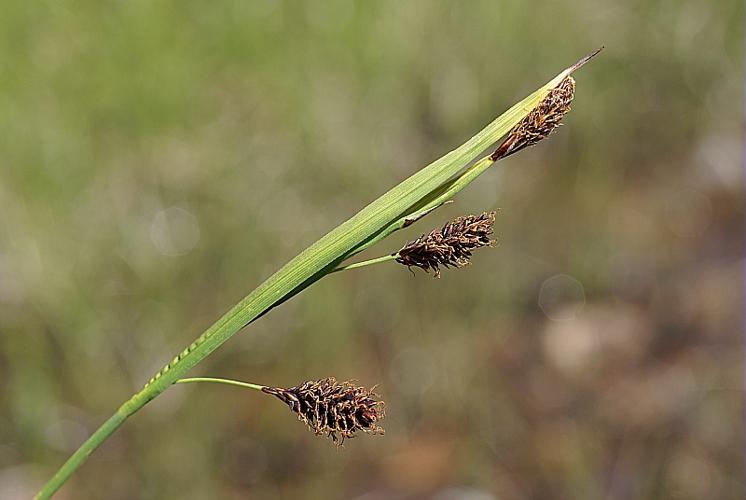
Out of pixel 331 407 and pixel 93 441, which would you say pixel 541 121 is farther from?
pixel 93 441

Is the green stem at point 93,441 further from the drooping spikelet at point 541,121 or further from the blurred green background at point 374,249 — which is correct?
the blurred green background at point 374,249

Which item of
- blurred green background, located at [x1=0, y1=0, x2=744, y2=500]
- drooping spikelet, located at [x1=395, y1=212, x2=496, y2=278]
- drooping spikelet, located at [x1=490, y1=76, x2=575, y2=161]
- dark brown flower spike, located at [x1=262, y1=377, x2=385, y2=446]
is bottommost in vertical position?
dark brown flower spike, located at [x1=262, y1=377, x2=385, y2=446]

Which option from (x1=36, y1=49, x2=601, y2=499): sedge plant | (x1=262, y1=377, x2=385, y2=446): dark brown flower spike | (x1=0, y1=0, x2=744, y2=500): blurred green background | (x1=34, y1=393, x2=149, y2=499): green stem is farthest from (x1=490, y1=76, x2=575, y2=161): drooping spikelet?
(x1=0, y1=0, x2=744, y2=500): blurred green background

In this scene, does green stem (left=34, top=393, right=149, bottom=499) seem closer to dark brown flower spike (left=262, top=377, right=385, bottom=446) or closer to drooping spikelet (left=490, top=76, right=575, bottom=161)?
dark brown flower spike (left=262, top=377, right=385, bottom=446)

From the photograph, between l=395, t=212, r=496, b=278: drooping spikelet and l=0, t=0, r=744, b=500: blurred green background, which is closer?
l=395, t=212, r=496, b=278: drooping spikelet

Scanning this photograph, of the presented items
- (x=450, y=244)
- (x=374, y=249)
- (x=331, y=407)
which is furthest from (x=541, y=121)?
(x=374, y=249)

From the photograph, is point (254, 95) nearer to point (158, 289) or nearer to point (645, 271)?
point (158, 289)

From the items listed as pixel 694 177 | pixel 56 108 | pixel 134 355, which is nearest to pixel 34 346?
pixel 134 355
